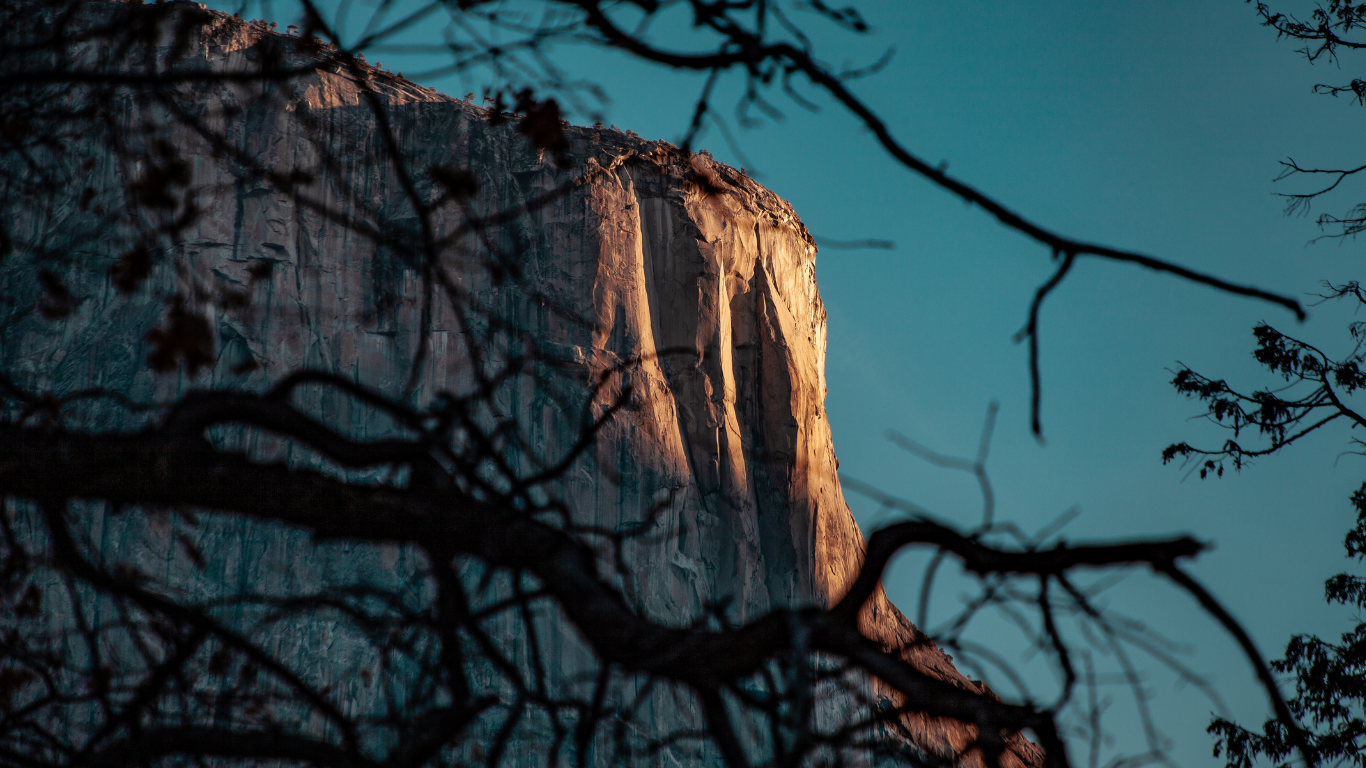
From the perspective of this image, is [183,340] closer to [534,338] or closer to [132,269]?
[132,269]

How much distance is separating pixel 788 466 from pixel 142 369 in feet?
52.7

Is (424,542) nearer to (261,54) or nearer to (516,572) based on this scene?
(516,572)

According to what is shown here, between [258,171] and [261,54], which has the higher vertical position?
[261,54]

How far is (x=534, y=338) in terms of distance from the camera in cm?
1834

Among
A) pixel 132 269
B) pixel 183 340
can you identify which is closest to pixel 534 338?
pixel 132 269

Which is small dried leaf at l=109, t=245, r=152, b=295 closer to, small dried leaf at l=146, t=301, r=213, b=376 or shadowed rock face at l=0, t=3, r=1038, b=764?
small dried leaf at l=146, t=301, r=213, b=376

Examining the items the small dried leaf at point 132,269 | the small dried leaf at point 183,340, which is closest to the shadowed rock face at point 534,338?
the small dried leaf at point 132,269

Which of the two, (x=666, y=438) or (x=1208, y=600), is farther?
(x=666, y=438)

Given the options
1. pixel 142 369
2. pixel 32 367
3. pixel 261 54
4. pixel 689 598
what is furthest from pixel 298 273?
pixel 261 54

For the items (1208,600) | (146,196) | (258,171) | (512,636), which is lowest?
(1208,600)

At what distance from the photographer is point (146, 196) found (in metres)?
1.68

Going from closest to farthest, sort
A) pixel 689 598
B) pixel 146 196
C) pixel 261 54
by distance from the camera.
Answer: pixel 146 196
pixel 261 54
pixel 689 598

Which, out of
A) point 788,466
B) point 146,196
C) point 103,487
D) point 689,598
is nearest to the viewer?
point 146,196

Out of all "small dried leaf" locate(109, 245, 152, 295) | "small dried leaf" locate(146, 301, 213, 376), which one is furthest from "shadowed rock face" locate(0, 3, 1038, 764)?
"small dried leaf" locate(146, 301, 213, 376)
